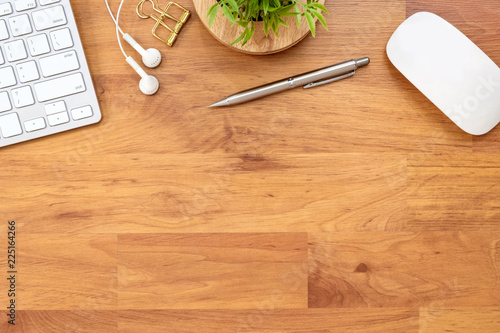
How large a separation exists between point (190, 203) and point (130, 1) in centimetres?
33

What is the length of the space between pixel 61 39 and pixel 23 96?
10 cm

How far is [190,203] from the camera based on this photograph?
68 cm

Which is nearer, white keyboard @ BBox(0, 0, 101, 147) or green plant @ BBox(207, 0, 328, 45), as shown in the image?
green plant @ BBox(207, 0, 328, 45)

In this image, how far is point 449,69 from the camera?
628 mm

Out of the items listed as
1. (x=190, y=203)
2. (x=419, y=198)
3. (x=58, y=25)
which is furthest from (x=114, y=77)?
(x=419, y=198)

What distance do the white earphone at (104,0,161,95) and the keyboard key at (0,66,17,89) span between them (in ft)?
0.53

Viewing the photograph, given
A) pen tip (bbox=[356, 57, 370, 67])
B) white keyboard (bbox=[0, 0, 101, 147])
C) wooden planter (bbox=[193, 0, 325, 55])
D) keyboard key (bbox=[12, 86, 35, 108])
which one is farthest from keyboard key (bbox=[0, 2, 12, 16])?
pen tip (bbox=[356, 57, 370, 67])

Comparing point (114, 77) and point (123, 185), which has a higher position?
point (114, 77)

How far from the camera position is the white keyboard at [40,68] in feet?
2.13

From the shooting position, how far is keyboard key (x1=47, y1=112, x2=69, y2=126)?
66 cm

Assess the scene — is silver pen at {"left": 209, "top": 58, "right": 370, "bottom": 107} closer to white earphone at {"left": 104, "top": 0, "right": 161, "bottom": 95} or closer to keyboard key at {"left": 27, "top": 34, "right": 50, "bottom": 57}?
white earphone at {"left": 104, "top": 0, "right": 161, "bottom": 95}

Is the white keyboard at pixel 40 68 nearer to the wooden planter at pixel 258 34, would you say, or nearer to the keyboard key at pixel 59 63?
the keyboard key at pixel 59 63

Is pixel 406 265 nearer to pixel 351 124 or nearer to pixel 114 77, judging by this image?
pixel 351 124

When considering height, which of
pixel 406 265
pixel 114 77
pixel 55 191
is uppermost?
pixel 114 77
